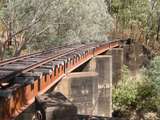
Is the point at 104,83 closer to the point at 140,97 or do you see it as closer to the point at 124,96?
the point at 124,96

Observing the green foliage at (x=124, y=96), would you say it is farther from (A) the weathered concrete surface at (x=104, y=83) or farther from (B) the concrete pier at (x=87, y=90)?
(B) the concrete pier at (x=87, y=90)

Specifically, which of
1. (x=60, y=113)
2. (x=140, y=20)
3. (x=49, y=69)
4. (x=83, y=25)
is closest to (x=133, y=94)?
(x=83, y=25)

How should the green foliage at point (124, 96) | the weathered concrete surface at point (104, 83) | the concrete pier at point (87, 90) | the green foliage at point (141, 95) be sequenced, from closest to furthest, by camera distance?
the concrete pier at point (87, 90) → the weathered concrete surface at point (104, 83) → the green foliage at point (141, 95) → the green foliage at point (124, 96)

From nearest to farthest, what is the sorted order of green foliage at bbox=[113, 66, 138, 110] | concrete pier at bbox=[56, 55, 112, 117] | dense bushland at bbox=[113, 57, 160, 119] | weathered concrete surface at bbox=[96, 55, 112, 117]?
concrete pier at bbox=[56, 55, 112, 117] < weathered concrete surface at bbox=[96, 55, 112, 117] < dense bushland at bbox=[113, 57, 160, 119] < green foliage at bbox=[113, 66, 138, 110]

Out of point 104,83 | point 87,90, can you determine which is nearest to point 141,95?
point 104,83

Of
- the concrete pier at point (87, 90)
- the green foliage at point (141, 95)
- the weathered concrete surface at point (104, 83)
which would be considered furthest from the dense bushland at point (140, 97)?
the concrete pier at point (87, 90)

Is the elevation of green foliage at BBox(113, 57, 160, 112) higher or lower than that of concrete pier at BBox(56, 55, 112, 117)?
lower

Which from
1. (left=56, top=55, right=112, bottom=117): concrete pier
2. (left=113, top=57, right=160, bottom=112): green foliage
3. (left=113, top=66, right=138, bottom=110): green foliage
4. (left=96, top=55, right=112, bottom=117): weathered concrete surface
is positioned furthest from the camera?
(left=113, top=66, right=138, bottom=110): green foliage

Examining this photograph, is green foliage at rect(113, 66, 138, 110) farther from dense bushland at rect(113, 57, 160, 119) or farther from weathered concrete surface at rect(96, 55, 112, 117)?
weathered concrete surface at rect(96, 55, 112, 117)

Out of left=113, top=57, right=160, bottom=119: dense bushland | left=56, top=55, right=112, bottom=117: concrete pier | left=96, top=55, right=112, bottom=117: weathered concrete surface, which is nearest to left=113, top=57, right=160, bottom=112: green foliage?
left=113, top=57, right=160, bottom=119: dense bushland

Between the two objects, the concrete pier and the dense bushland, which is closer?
the concrete pier

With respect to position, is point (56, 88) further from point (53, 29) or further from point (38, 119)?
point (53, 29)

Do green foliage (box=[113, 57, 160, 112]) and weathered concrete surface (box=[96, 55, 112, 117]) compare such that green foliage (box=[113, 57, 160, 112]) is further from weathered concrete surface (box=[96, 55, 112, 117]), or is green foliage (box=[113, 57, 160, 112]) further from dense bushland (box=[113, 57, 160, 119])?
weathered concrete surface (box=[96, 55, 112, 117])

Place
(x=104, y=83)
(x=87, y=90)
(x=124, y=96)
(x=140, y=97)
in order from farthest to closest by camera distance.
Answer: (x=140, y=97) < (x=124, y=96) < (x=104, y=83) < (x=87, y=90)
